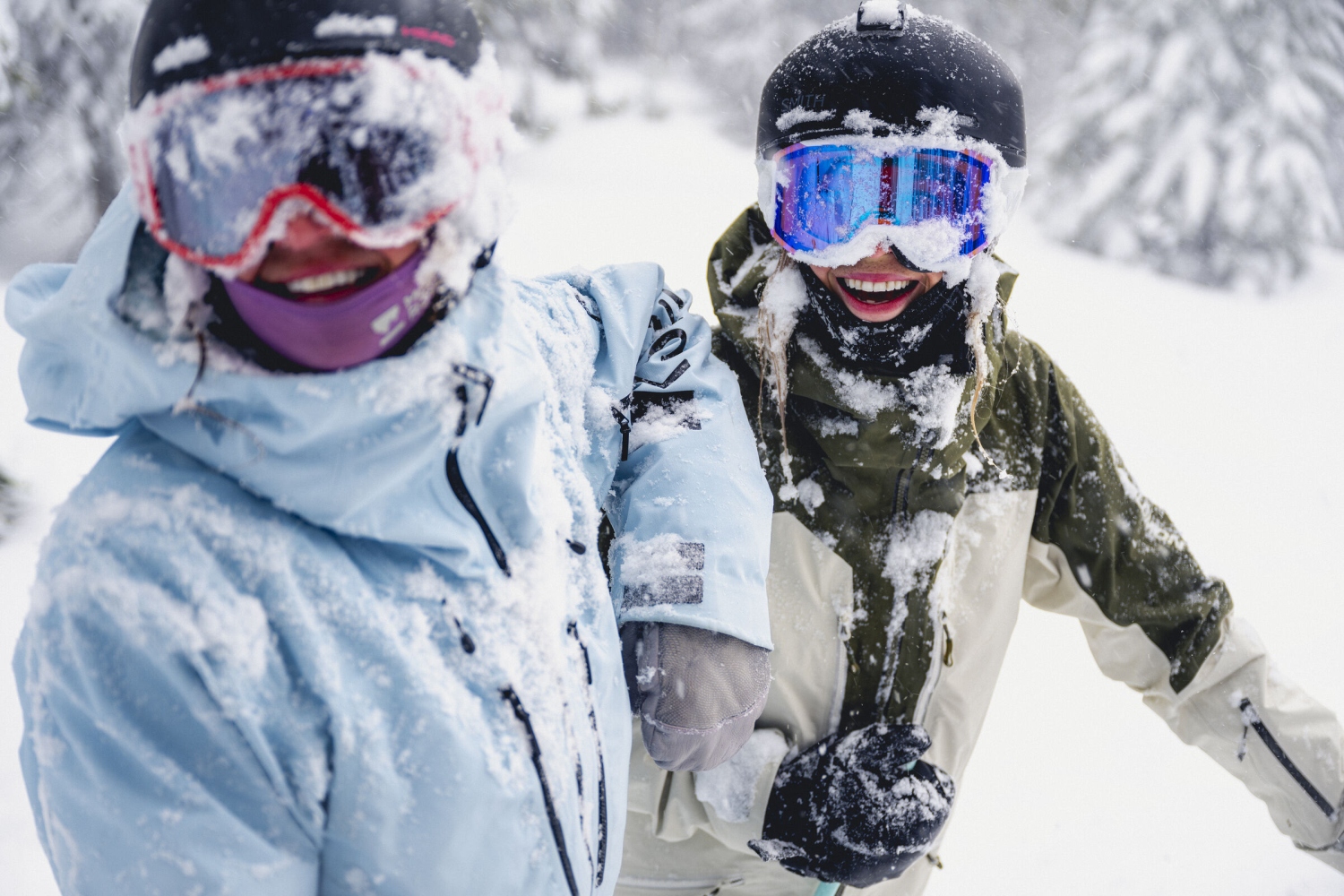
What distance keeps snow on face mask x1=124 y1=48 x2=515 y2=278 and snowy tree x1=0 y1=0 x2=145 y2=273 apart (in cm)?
558

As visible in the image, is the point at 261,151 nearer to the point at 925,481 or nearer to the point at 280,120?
the point at 280,120

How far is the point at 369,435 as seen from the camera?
1084 millimetres

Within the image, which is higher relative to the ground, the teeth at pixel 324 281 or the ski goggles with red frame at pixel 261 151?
the ski goggles with red frame at pixel 261 151

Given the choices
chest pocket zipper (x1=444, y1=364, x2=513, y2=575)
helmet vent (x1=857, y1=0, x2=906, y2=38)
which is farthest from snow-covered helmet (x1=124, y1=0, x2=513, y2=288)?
helmet vent (x1=857, y1=0, x2=906, y2=38)

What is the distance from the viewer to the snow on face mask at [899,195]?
173 cm

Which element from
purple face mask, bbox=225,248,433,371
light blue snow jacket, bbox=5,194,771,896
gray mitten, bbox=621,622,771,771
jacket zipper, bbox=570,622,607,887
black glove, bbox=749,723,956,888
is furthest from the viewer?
black glove, bbox=749,723,956,888

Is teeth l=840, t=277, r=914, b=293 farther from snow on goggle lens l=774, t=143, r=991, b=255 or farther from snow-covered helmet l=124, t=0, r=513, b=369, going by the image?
snow-covered helmet l=124, t=0, r=513, b=369

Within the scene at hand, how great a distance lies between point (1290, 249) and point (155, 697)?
11.1m

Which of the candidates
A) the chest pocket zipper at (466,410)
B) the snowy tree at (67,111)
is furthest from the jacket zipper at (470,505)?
the snowy tree at (67,111)

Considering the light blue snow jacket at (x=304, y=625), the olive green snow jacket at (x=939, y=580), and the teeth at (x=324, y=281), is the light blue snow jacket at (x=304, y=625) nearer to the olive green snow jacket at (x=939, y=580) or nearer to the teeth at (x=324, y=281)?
the teeth at (x=324, y=281)

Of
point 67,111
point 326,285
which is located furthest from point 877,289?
point 67,111

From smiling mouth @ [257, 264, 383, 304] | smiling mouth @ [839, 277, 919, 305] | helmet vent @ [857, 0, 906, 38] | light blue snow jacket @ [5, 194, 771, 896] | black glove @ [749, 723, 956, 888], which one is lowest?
black glove @ [749, 723, 956, 888]

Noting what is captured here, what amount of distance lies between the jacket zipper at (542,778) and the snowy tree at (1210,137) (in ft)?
33.3

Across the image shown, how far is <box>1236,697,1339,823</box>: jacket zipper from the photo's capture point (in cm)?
199
